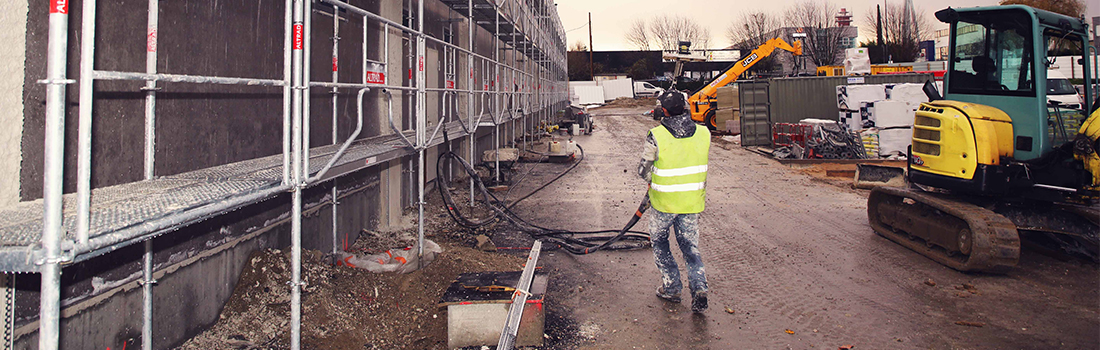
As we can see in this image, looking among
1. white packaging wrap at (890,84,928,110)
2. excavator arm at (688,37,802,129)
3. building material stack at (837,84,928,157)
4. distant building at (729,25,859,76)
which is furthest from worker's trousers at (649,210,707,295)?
distant building at (729,25,859,76)

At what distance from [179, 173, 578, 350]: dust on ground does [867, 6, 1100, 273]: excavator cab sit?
13.6 ft

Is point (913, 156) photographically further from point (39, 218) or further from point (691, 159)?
point (39, 218)

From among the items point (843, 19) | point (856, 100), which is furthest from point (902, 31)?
point (856, 100)

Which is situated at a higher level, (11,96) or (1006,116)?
(1006,116)

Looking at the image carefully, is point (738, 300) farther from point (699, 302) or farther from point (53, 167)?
point (53, 167)

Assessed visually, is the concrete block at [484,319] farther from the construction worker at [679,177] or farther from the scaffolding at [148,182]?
the construction worker at [679,177]

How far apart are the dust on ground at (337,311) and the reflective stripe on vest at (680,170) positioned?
1.23 meters

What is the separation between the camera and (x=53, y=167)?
6.29 feet

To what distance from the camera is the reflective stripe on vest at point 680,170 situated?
505cm

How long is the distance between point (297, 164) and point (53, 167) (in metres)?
1.59

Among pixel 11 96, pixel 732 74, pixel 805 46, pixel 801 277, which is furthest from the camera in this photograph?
pixel 805 46

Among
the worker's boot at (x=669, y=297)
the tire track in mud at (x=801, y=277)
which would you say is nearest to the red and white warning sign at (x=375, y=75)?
the worker's boot at (x=669, y=297)

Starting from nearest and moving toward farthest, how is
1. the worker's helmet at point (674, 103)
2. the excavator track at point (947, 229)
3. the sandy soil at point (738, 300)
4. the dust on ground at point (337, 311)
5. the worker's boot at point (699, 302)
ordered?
the dust on ground at point (337, 311), the sandy soil at point (738, 300), the worker's boot at point (699, 302), the worker's helmet at point (674, 103), the excavator track at point (947, 229)

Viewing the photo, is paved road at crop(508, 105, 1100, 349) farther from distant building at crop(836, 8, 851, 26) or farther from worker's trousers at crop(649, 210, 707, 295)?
distant building at crop(836, 8, 851, 26)
